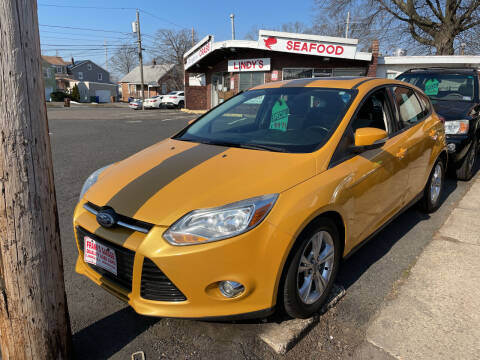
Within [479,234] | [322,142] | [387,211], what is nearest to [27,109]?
[322,142]

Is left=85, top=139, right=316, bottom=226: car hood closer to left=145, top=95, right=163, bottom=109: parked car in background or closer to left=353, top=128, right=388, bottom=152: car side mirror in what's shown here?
left=353, top=128, right=388, bottom=152: car side mirror

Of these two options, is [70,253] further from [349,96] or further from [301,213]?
[349,96]

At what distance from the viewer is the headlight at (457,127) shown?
5.27m

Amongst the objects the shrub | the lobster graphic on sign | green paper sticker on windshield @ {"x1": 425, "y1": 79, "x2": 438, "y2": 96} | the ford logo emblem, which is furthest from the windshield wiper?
the shrub

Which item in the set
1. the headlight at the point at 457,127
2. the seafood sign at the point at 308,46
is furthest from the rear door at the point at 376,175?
the seafood sign at the point at 308,46

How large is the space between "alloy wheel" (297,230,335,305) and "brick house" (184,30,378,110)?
1361cm

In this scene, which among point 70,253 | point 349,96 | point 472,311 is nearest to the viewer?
point 472,311

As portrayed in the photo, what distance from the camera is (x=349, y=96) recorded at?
2902mm

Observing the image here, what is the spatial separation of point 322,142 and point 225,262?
46.3 inches

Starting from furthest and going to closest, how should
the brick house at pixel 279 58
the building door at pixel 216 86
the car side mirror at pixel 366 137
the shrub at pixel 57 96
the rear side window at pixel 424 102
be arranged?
1. the shrub at pixel 57 96
2. the building door at pixel 216 86
3. the brick house at pixel 279 58
4. the rear side window at pixel 424 102
5. the car side mirror at pixel 366 137

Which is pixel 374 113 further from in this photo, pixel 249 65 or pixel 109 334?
pixel 249 65

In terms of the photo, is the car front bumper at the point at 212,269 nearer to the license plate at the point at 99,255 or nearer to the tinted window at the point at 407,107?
the license plate at the point at 99,255

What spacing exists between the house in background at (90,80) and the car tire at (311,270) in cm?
5820

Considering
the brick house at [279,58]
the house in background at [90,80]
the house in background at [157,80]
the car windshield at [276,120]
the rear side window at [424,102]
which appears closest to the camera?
the car windshield at [276,120]
